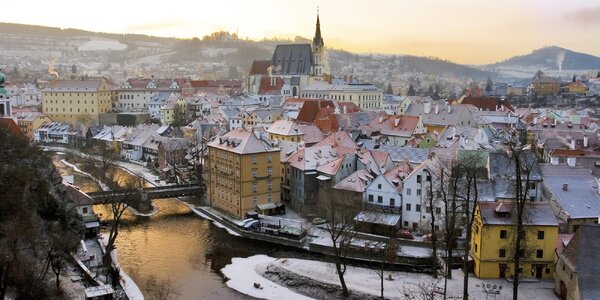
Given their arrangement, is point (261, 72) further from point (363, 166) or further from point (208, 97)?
point (363, 166)

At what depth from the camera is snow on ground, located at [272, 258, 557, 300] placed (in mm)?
25047

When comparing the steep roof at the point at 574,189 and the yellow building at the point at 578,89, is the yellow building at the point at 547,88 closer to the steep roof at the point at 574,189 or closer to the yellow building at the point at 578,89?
the yellow building at the point at 578,89

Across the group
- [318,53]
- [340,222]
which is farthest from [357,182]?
[318,53]

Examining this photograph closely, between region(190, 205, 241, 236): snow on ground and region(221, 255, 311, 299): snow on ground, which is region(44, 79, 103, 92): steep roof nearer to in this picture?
region(190, 205, 241, 236): snow on ground

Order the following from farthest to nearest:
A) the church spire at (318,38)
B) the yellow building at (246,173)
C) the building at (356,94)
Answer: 1. the church spire at (318,38)
2. the building at (356,94)
3. the yellow building at (246,173)

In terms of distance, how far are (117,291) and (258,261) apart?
25.2 ft

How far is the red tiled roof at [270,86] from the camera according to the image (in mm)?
99438

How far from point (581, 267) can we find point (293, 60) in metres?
92.6

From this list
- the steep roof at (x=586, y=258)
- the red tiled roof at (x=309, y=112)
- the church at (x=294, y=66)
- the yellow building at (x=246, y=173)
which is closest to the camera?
the steep roof at (x=586, y=258)

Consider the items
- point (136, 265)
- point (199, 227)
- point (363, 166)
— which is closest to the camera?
point (136, 265)

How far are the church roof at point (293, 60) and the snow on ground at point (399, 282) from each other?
270 feet

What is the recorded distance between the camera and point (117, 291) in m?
25.1

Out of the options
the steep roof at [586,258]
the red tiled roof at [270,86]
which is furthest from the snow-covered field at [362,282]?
the red tiled roof at [270,86]

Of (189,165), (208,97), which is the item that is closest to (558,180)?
(189,165)
